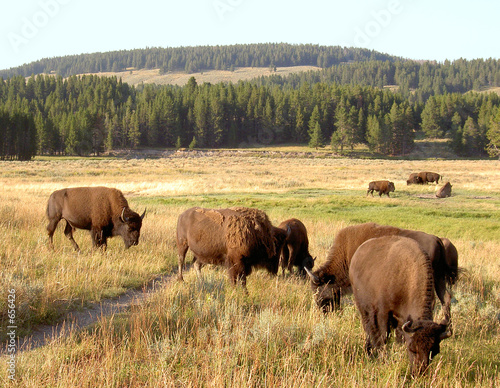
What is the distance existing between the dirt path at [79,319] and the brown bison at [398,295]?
331cm

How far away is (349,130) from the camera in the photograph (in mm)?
105375

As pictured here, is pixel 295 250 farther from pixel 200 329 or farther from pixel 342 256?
pixel 200 329

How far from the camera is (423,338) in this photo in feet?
13.1

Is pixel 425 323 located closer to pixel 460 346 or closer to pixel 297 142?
pixel 460 346

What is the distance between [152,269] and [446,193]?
78.6 feet

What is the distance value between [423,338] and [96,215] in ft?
28.6

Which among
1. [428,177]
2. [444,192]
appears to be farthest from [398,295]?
[428,177]

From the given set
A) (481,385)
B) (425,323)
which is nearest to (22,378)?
(425,323)

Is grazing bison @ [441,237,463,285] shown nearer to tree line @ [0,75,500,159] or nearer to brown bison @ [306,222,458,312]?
Result: brown bison @ [306,222,458,312]

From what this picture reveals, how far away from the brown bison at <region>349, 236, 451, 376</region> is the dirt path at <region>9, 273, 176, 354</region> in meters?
3.31

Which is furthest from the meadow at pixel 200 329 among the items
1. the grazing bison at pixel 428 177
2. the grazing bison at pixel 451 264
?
the grazing bison at pixel 428 177

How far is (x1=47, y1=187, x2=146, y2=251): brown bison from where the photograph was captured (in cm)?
1033

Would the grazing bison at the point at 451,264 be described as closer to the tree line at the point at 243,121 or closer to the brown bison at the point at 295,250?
the brown bison at the point at 295,250

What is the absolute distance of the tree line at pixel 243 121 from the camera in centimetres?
9482
